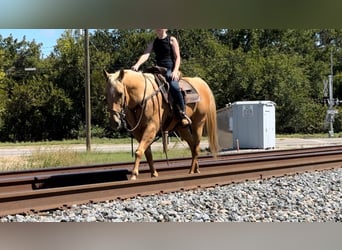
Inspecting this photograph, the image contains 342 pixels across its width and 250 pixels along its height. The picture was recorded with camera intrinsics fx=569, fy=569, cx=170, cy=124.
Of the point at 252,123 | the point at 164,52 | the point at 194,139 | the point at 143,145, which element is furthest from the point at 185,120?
the point at 252,123

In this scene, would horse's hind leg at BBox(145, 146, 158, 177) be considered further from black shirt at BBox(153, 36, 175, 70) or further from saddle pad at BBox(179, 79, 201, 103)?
black shirt at BBox(153, 36, 175, 70)

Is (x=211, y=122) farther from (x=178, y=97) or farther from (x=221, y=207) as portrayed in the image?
(x=221, y=207)

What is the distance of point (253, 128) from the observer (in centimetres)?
1588

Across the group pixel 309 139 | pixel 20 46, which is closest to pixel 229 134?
pixel 309 139

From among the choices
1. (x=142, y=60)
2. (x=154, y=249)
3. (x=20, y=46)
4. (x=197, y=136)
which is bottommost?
(x=154, y=249)

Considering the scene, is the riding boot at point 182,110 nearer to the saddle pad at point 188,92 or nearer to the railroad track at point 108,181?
the saddle pad at point 188,92

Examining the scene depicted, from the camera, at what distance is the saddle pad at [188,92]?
8.34 metres

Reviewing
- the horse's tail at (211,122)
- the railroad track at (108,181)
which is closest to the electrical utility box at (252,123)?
the railroad track at (108,181)

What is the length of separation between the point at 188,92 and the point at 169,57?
66 centimetres

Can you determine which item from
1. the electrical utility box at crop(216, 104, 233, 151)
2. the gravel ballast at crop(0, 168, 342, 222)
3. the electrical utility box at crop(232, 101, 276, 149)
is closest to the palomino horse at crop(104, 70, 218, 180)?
the gravel ballast at crop(0, 168, 342, 222)

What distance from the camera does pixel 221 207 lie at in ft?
21.3

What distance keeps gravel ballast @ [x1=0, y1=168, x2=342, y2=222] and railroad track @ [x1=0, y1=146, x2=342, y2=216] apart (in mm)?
128

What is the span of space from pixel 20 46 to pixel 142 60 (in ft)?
70.8
